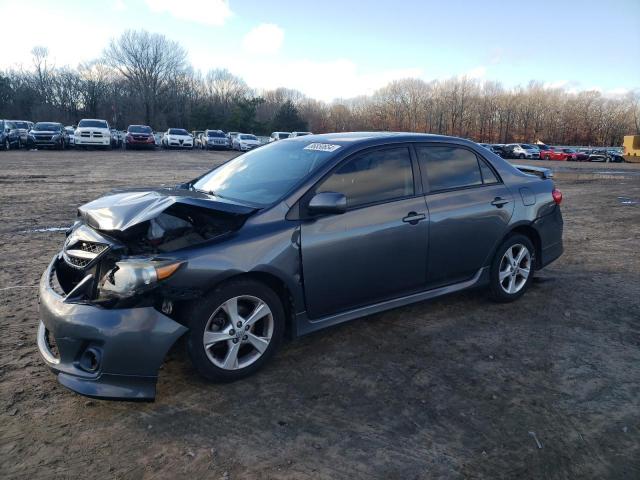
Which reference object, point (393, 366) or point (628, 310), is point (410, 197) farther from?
point (628, 310)

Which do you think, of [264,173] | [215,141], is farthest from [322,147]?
[215,141]

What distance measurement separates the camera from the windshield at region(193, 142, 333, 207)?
12.0ft

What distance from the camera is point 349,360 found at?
11.7 feet

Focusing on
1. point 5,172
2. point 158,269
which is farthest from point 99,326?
point 5,172

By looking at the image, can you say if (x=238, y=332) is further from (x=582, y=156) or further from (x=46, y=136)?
(x=582, y=156)

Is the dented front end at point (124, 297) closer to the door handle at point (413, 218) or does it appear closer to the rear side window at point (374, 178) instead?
the rear side window at point (374, 178)

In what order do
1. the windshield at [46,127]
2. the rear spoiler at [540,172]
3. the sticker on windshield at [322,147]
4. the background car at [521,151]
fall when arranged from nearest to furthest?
the sticker on windshield at [322,147], the rear spoiler at [540,172], the windshield at [46,127], the background car at [521,151]

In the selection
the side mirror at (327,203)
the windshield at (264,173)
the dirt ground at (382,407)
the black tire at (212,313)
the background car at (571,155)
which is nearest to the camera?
the dirt ground at (382,407)

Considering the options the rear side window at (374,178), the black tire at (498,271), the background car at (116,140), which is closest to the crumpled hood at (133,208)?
the rear side window at (374,178)

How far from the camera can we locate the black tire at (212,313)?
117 inches

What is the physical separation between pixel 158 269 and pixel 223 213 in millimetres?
604

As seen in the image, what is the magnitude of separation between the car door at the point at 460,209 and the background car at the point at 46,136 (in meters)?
32.6

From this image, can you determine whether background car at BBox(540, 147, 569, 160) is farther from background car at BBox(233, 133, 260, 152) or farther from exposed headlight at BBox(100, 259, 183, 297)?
exposed headlight at BBox(100, 259, 183, 297)

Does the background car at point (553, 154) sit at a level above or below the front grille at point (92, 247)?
above
